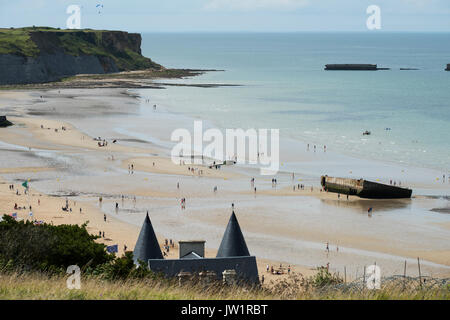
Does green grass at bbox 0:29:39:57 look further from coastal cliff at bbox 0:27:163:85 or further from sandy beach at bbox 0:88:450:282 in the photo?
sandy beach at bbox 0:88:450:282

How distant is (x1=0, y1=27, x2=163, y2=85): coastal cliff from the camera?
138 meters

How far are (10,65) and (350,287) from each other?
134 m

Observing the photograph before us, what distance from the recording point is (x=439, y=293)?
12.4 m

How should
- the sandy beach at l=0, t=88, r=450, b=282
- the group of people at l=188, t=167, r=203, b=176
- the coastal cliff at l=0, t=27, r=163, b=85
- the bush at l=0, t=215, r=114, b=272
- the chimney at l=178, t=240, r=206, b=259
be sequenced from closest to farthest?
1. the bush at l=0, t=215, r=114, b=272
2. the chimney at l=178, t=240, r=206, b=259
3. the sandy beach at l=0, t=88, r=450, b=282
4. the group of people at l=188, t=167, r=203, b=176
5. the coastal cliff at l=0, t=27, r=163, b=85

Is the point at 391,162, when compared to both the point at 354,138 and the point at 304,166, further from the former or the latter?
the point at 354,138

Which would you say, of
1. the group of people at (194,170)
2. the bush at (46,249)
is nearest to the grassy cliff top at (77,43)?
the group of people at (194,170)

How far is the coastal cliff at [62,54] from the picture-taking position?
138 meters

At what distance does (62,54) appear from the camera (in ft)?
521

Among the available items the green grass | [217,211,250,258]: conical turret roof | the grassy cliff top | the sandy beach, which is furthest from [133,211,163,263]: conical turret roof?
the grassy cliff top

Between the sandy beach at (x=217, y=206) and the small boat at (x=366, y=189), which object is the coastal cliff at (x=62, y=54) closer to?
the sandy beach at (x=217, y=206)

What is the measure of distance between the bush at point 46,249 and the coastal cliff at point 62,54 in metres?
115

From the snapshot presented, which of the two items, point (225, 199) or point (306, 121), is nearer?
point (225, 199)

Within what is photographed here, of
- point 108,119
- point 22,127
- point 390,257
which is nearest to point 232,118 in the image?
point 108,119
